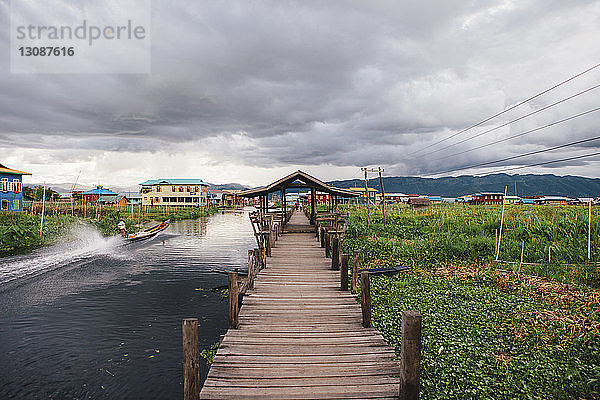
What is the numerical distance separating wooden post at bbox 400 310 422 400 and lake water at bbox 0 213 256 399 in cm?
592

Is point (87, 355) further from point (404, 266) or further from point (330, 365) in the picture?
point (404, 266)

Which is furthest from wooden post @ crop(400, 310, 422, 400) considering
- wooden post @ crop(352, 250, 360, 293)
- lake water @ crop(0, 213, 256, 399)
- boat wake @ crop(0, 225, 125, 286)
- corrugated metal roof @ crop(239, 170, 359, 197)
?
boat wake @ crop(0, 225, 125, 286)

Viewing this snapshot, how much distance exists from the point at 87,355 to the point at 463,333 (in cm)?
1029

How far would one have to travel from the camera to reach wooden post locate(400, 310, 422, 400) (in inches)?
185

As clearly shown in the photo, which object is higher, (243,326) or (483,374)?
(243,326)

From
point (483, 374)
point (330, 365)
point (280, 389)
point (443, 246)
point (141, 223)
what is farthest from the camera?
point (141, 223)

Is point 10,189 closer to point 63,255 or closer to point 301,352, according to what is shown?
point 63,255

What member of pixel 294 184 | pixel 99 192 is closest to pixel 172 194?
pixel 99 192

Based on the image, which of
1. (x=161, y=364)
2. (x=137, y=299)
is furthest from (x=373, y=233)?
(x=161, y=364)

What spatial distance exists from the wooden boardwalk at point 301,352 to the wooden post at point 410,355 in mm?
403

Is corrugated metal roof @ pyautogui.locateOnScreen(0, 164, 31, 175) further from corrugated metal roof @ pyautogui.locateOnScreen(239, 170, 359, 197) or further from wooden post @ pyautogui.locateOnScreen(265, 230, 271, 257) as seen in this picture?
wooden post @ pyautogui.locateOnScreen(265, 230, 271, 257)

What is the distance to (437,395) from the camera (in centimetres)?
647

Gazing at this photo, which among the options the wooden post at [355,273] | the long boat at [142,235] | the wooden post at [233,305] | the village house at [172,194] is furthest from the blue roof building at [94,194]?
the wooden post at [233,305]

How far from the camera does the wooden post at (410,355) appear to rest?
15.4 ft
